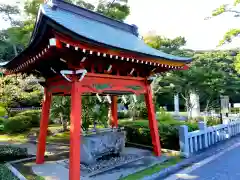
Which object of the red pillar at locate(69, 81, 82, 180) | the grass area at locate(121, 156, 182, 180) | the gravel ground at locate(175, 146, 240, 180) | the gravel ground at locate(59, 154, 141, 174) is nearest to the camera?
the red pillar at locate(69, 81, 82, 180)

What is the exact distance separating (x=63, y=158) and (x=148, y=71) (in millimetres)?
4242

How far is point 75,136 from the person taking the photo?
193 inches

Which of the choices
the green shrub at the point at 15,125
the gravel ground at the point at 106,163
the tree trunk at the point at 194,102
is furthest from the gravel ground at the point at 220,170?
the green shrub at the point at 15,125

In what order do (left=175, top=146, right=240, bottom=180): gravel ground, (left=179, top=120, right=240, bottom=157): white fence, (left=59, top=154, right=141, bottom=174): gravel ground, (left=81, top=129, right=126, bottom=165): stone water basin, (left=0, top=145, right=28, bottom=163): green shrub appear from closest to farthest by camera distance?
(left=175, top=146, right=240, bottom=180): gravel ground, (left=59, top=154, right=141, bottom=174): gravel ground, (left=81, top=129, right=126, bottom=165): stone water basin, (left=0, top=145, right=28, bottom=163): green shrub, (left=179, top=120, right=240, bottom=157): white fence

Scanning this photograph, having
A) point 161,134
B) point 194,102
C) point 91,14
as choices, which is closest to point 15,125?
point 91,14

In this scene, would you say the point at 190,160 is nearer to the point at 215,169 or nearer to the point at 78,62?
the point at 215,169

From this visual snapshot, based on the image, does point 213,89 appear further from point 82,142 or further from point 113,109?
point 82,142

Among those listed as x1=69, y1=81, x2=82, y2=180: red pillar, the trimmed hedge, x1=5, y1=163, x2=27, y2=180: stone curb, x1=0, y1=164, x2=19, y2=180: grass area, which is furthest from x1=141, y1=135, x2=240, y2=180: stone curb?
x1=0, y1=164, x2=19, y2=180: grass area

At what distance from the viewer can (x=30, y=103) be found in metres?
24.4

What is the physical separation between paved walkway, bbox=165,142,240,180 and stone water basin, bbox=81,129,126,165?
84.8 inches

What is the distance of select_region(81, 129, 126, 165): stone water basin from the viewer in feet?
20.3

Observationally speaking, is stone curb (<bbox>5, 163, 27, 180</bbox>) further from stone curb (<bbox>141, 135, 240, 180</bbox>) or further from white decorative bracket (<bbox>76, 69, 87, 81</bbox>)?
stone curb (<bbox>141, 135, 240, 180</bbox>)

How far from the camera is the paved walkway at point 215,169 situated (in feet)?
16.9

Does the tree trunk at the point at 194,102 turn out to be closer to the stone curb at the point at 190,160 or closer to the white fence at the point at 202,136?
the white fence at the point at 202,136
